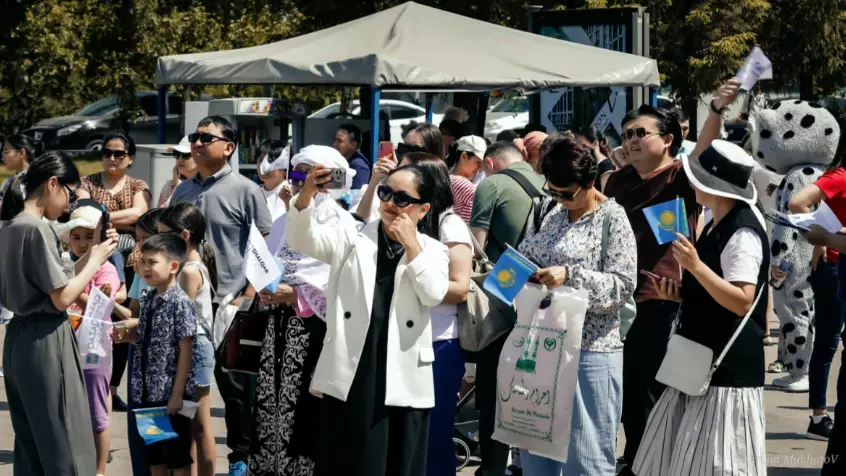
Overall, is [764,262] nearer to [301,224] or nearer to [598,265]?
[598,265]

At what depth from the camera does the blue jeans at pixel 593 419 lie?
17.0 feet

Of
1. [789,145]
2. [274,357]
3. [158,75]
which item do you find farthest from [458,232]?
[158,75]

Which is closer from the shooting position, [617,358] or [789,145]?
[617,358]

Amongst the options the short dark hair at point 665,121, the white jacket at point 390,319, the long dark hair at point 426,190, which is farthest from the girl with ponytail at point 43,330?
the short dark hair at point 665,121

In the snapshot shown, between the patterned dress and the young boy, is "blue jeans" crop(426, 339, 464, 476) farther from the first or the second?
the young boy

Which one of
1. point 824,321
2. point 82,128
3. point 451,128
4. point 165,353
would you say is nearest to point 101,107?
point 82,128

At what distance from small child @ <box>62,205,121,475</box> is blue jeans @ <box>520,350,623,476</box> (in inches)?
99.9

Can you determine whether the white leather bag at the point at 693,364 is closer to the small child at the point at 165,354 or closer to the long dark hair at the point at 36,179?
the small child at the point at 165,354

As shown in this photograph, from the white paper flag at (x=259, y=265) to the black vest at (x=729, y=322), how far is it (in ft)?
5.96

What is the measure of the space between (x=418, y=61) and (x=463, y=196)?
294cm

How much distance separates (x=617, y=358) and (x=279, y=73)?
233 inches

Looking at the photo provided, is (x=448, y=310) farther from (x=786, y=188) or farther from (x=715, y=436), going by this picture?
(x=786, y=188)

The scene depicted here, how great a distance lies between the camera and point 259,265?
5488mm

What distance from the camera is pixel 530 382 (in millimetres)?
5098
